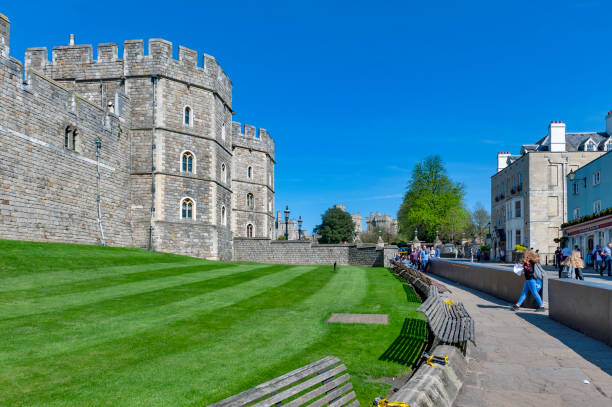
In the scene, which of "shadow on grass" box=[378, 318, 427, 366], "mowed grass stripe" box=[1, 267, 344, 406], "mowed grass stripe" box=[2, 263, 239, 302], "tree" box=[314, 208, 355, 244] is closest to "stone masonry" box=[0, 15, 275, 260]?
"mowed grass stripe" box=[2, 263, 239, 302]

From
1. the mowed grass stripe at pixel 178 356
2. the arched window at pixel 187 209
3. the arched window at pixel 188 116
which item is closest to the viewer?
the mowed grass stripe at pixel 178 356

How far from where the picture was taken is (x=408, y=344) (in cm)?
735

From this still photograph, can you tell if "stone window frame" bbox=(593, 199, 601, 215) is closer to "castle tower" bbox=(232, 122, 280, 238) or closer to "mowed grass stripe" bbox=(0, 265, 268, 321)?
"castle tower" bbox=(232, 122, 280, 238)

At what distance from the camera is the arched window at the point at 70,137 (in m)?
23.4

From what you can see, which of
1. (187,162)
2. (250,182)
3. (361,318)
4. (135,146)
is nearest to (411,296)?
(361,318)

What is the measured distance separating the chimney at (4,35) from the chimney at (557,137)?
44.3 meters

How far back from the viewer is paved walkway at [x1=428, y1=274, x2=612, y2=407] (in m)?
4.99

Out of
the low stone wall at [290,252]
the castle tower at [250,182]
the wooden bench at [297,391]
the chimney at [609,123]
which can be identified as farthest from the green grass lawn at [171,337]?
the chimney at [609,123]

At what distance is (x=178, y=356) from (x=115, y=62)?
27658mm

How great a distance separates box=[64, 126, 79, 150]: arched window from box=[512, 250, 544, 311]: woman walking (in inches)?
882

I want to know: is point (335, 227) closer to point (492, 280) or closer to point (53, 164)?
point (53, 164)

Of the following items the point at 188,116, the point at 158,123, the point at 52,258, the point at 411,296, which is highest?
the point at 188,116

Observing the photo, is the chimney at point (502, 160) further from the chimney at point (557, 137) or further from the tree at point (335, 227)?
the tree at point (335, 227)

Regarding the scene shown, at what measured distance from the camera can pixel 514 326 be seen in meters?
9.38
